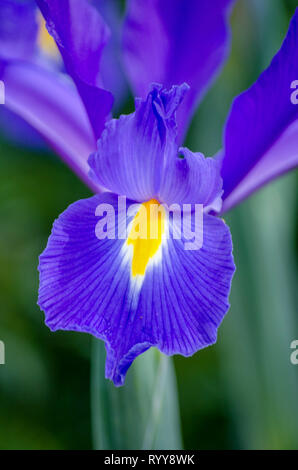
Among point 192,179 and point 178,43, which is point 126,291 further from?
point 178,43

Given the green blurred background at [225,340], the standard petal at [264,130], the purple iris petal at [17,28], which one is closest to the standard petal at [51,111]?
the purple iris petal at [17,28]

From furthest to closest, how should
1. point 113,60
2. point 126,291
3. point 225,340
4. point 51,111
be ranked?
point 113,60, point 225,340, point 51,111, point 126,291

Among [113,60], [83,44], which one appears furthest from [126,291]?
[113,60]

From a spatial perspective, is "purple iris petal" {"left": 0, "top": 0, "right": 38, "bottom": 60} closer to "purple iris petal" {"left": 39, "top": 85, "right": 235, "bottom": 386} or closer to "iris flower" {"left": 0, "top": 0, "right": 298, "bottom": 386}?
"iris flower" {"left": 0, "top": 0, "right": 298, "bottom": 386}

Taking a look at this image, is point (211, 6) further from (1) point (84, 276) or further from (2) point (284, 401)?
(2) point (284, 401)

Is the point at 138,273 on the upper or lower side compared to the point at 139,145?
lower

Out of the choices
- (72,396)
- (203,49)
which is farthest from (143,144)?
(72,396)

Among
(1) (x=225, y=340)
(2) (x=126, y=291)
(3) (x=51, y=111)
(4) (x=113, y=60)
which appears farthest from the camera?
(4) (x=113, y=60)
